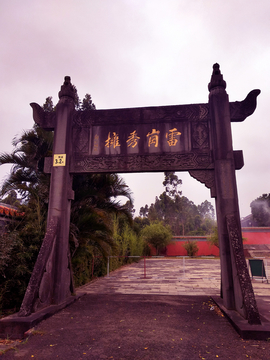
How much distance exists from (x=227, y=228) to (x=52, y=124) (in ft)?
13.8

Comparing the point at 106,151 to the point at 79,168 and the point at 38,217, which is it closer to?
the point at 79,168

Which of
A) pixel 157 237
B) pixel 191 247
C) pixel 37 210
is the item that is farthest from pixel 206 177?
pixel 191 247

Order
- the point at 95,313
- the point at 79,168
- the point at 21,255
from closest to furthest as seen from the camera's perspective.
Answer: the point at 95,313
the point at 21,255
the point at 79,168

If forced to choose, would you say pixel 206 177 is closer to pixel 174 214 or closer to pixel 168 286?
pixel 168 286

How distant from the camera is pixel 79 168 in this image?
209 inches

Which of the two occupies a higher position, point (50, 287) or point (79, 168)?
point (79, 168)

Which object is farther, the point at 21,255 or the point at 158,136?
the point at 158,136

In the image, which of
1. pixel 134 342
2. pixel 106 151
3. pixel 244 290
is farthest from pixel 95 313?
pixel 106 151

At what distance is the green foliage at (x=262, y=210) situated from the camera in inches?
1470

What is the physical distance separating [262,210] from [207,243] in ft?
59.5

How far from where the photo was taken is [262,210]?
126 ft

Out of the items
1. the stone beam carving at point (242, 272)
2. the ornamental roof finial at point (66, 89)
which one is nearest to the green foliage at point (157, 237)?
the ornamental roof finial at point (66, 89)

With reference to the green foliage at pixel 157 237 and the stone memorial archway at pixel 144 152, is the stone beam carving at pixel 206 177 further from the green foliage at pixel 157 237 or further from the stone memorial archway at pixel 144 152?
the green foliage at pixel 157 237

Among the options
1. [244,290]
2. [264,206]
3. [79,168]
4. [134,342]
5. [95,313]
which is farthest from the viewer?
[264,206]
